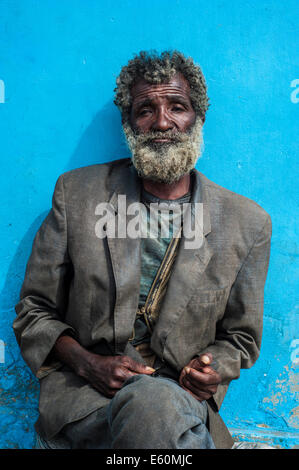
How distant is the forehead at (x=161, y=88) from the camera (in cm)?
201

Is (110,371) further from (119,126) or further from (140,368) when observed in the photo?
(119,126)

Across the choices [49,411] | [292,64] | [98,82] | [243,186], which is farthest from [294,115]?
[49,411]

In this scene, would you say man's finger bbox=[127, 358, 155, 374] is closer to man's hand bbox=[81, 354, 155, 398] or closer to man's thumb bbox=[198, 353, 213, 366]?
man's hand bbox=[81, 354, 155, 398]

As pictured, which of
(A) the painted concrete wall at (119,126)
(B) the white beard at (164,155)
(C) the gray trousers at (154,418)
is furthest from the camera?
(A) the painted concrete wall at (119,126)

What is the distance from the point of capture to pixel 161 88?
6.60 ft

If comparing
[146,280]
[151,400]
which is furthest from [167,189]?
[151,400]

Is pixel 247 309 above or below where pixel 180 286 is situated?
below

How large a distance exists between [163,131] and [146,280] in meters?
0.73

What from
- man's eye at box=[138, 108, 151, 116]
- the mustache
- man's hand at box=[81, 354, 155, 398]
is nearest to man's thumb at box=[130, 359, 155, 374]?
man's hand at box=[81, 354, 155, 398]

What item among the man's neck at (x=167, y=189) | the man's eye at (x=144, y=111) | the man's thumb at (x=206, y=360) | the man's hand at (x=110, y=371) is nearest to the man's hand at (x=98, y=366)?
the man's hand at (x=110, y=371)

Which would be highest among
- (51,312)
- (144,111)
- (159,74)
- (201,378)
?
(159,74)

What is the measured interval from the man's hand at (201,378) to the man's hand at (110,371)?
6.4 inches

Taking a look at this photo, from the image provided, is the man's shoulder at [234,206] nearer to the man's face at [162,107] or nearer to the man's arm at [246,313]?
the man's arm at [246,313]

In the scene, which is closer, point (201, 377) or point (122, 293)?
point (201, 377)
